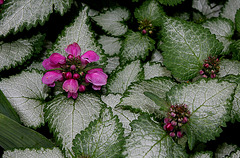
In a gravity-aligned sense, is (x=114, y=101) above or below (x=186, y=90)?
below

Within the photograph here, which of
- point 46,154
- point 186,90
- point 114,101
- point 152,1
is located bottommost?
Answer: point 46,154

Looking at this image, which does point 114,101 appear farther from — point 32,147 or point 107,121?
point 32,147

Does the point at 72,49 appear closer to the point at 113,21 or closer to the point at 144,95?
the point at 144,95

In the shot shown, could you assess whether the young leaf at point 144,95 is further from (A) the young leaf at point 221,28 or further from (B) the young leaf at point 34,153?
(A) the young leaf at point 221,28

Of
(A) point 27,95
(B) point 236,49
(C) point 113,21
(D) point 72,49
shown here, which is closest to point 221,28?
(B) point 236,49

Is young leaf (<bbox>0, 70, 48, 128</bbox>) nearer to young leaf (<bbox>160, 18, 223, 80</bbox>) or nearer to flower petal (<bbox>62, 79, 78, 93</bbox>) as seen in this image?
flower petal (<bbox>62, 79, 78, 93</bbox>)

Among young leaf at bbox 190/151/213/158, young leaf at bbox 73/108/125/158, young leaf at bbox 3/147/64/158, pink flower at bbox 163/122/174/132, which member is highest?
pink flower at bbox 163/122/174/132

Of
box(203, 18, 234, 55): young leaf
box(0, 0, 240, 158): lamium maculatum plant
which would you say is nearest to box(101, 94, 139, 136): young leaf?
box(0, 0, 240, 158): lamium maculatum plant

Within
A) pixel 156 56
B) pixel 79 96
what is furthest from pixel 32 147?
pixel 156 56
